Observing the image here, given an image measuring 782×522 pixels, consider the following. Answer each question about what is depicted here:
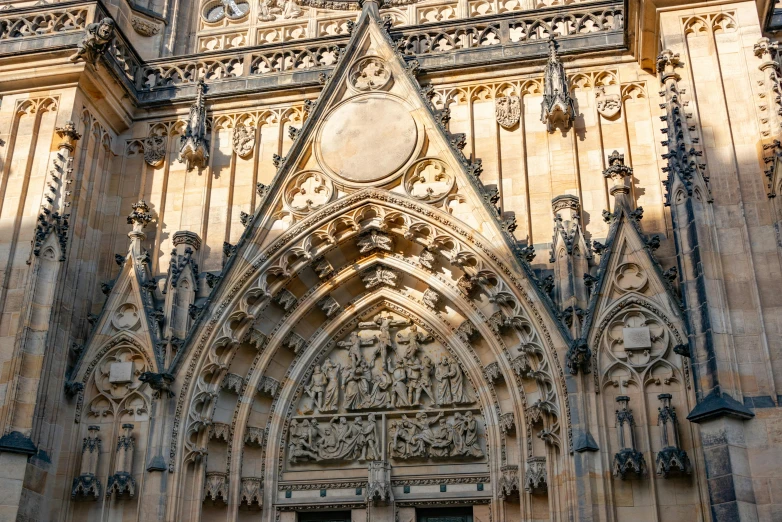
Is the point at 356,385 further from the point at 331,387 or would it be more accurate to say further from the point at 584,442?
the point at 584,442

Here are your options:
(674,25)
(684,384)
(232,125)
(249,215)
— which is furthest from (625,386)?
Result: (232,125)

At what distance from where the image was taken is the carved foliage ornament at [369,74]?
14031 millimetres

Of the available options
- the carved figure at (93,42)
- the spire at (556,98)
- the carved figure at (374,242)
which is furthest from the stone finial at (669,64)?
the carved figure at (93,42)

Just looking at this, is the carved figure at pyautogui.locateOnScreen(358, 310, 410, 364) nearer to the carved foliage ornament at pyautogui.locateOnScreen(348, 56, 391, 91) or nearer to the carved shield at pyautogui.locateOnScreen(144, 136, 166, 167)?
the carved foliage ornament at pyautogui.locateOnScreen(348, 56, 391, 91)

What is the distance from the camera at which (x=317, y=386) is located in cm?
1317

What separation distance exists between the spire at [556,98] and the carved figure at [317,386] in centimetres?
438

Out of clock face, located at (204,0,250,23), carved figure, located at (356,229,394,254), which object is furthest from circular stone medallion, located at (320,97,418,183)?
clock face, located at (204,0,250,23)

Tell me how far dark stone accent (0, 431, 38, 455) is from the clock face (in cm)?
788

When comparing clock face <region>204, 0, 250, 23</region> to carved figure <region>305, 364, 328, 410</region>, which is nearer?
carved figure <region>305, 364, 328, 410</region>

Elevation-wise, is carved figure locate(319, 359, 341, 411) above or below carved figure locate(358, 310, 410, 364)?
below

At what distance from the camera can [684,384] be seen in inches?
431

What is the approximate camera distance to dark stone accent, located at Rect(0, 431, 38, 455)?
10992mm

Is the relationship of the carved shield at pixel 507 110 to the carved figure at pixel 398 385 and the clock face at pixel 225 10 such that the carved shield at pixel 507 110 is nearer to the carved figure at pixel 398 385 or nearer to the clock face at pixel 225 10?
the carved figure at pixel 398 385

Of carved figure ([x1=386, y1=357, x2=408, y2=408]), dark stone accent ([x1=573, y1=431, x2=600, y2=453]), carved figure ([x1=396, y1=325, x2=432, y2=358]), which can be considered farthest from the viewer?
carved figure ([x1=396, y1=325, x2=432, y2=358])
